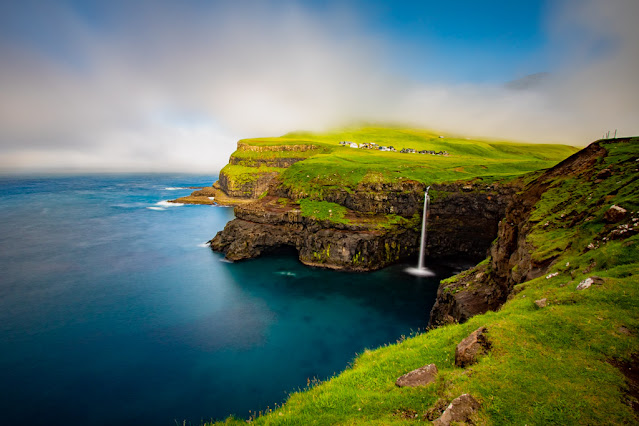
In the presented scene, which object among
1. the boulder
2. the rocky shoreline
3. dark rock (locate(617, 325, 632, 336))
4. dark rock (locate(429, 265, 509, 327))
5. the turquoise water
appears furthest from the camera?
the rocky shoreline

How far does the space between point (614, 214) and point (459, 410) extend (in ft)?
50.9

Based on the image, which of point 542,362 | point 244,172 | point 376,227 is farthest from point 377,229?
point 244,172

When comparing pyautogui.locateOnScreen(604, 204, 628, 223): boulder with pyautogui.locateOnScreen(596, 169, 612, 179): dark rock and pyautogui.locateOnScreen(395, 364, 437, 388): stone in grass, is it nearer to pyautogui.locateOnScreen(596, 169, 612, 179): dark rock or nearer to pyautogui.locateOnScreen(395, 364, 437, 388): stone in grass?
pyautogui.locateOnScreen(596, 169, 612, 179): dark rock

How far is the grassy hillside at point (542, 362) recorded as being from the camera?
6957 millimetres

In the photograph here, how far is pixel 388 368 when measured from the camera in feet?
37.5

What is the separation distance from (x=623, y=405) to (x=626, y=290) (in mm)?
5417

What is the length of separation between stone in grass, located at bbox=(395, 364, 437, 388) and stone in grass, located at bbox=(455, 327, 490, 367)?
974mm

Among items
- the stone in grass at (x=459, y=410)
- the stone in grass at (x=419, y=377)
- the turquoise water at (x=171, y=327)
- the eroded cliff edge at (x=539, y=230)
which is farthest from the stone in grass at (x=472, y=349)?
the turquoise water at (x=171, y=327)

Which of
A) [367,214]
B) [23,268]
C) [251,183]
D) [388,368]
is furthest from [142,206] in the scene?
[388,368]

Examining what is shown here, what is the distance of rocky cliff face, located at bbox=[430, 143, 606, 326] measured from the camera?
2089cm

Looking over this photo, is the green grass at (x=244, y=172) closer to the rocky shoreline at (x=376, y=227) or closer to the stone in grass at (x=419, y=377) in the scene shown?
the rocky shoreline at (x=376, y=227)

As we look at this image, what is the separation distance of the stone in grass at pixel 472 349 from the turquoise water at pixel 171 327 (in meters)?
17.9

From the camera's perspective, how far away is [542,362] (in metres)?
8.36

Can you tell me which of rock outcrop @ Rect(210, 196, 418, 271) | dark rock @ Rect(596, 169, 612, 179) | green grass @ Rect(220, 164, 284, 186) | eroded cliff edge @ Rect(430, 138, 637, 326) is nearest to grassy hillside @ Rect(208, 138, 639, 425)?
eroded cliff edge @ Rect(430, 138, 637, 326)
